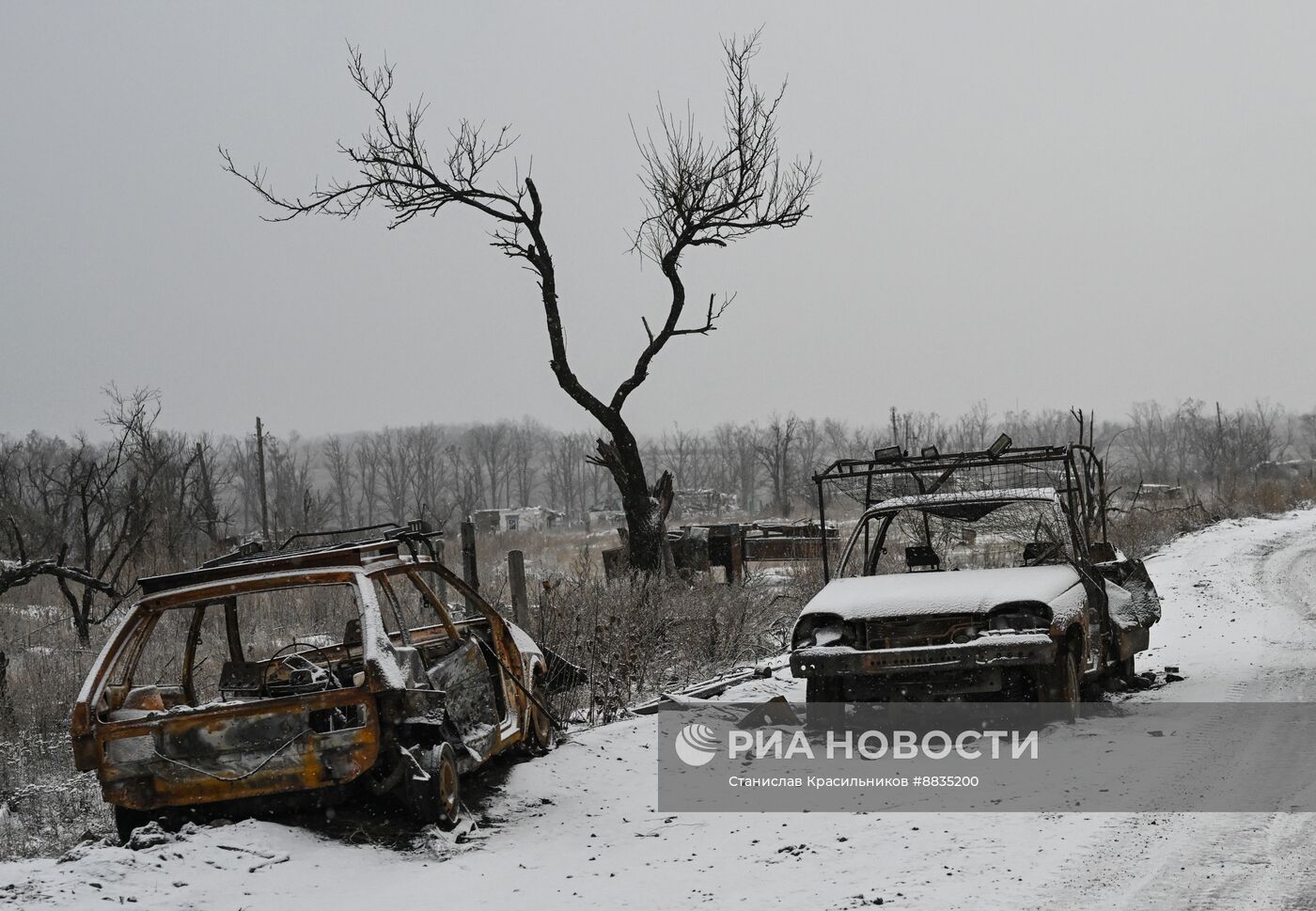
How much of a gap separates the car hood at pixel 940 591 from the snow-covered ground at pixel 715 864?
6.41ft

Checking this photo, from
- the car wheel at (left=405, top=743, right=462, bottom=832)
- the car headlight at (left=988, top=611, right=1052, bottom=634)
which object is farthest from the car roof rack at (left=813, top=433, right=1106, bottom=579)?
the car wheel at (left=405, top=743, right=462, bottom=832)

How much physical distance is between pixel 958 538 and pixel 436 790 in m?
5.25

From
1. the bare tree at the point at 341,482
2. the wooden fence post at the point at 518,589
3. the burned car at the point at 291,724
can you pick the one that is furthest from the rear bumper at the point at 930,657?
the bare tree at the point at 341,482

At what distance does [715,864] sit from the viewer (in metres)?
5.66

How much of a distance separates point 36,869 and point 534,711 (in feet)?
11.1

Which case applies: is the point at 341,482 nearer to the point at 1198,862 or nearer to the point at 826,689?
the point at 826,689

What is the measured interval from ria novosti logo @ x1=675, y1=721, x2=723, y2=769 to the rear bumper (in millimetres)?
813

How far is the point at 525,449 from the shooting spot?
137 meters

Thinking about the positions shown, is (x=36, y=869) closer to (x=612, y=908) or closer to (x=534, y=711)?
(x=612, y=908)

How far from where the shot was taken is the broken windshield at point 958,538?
9391 mm

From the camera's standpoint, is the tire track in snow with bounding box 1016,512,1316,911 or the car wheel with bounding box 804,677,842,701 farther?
the car wheel with bounding box 804,677,842,701

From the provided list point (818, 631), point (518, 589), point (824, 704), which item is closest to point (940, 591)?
point (818, 631)

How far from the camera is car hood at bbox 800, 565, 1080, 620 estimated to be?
795cm

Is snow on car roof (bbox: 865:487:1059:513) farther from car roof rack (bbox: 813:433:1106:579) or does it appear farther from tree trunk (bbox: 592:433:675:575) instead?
tree trunk (bbox: 592:433:675:575)
